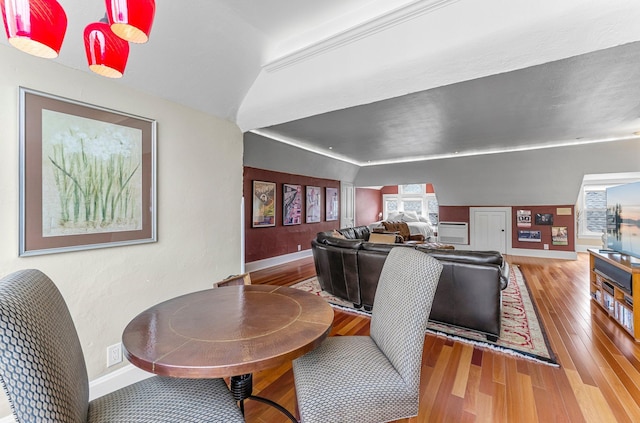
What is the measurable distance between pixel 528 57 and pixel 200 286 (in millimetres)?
2674

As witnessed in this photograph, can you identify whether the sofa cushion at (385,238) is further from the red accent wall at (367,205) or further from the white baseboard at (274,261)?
the red accent wall at (367,205)

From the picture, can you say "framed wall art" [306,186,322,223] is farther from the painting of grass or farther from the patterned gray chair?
the patterned gray chair

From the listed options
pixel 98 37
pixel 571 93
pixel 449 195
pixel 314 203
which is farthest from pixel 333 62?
pixel 449 195

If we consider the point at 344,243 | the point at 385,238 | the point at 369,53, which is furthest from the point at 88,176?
the point at 385,238

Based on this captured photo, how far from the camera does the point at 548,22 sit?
49.2 inches

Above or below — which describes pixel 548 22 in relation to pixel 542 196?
above

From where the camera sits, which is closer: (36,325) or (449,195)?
(36,325)

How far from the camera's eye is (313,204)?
271 inches

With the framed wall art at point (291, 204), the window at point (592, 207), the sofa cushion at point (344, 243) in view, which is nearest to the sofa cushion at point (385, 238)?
the sofa cushion at point (344, 243)

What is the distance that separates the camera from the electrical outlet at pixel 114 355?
68.3 inches

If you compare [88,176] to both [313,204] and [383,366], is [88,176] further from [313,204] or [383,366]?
[313,204]

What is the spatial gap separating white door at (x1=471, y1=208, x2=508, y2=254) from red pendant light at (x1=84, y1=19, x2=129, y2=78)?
790 centimetres

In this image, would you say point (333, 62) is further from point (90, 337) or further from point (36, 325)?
point (90, 337)

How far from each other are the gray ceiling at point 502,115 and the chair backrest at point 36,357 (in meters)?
3.29
